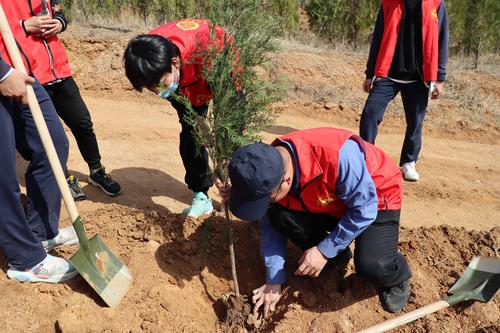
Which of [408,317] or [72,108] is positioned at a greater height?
[72,108]

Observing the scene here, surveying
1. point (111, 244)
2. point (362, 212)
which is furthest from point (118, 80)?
point (362, 212)

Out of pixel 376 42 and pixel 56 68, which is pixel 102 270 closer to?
pixel 56 68

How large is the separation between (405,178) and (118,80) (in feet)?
16.5

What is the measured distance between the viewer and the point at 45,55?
333 cm

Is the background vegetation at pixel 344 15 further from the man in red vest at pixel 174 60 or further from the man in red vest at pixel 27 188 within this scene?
the man in red vest at pixel 27 188

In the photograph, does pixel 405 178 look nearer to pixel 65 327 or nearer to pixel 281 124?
pixel 281 124

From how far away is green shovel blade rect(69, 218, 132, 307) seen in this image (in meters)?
2.73

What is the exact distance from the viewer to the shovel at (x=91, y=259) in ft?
8.32

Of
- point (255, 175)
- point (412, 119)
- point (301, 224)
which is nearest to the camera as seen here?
point (255, 175)

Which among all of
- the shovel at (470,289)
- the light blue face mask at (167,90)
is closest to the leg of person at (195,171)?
the light blue face mask at (167,90)

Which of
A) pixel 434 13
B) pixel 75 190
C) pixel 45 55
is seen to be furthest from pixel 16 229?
pixel 434 13

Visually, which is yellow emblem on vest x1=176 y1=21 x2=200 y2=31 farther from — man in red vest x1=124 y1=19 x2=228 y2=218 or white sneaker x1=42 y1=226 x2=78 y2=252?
white sneaker x1=42 y1=226 x2=78 y2=252

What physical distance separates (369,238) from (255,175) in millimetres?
993

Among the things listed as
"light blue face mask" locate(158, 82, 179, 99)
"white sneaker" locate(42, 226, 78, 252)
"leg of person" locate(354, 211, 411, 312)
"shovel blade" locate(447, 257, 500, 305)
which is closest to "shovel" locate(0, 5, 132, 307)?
"white sneaker" locate(42, 226, 78, 252)
